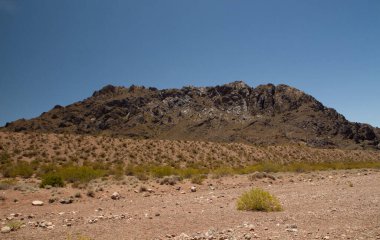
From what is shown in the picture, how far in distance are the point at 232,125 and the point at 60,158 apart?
70.9 meters

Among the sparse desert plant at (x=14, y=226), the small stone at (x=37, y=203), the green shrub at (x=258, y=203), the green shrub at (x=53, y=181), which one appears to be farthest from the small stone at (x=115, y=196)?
the sparse desert plant at (x=14, y=226)

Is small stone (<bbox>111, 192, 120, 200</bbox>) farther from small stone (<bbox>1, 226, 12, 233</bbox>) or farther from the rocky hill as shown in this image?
the rocky hill

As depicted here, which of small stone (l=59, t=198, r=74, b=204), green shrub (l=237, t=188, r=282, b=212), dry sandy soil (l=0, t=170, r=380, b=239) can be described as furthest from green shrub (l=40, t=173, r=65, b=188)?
green shrub (l=237, t=188, r=282, b=212)

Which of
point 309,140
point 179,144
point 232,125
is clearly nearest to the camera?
point 179,144

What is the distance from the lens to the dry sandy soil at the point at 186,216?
10.7 metres

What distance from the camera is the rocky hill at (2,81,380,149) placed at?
100250 millimetres

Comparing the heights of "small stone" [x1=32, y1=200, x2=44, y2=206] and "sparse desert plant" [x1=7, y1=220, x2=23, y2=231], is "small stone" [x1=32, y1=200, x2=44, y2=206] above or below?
above

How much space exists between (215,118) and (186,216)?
97816mm

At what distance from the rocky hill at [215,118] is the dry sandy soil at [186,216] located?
242ft

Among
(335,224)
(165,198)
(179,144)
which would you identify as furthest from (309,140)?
(335,224)

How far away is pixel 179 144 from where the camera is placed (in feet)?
195

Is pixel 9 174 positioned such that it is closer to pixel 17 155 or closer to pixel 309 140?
pixel 17 155

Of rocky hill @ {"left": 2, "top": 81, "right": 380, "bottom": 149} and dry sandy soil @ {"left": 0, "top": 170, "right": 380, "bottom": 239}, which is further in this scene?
rocky hill @ {"left": 2, "top": 81, "right": 380, "bottom": 149}

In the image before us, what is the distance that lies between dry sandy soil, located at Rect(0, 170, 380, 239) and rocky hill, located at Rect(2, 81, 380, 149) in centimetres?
7381
